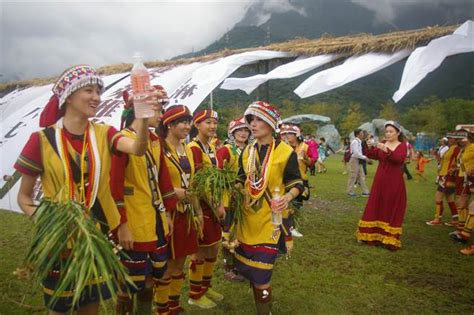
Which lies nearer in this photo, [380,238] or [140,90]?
[140,90]

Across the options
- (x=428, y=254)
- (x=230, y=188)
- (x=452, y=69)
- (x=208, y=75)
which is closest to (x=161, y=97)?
(x=230, y=188)

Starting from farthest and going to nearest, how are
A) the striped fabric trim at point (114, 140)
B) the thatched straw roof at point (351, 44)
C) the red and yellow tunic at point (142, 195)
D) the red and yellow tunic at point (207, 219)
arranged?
the thatched straw roof at point (351, 44) < the red and yellow tunic at point (207, 219) < the red and yellow tunic at point (142, 195) < the striped fabric trim at point (114, 140)

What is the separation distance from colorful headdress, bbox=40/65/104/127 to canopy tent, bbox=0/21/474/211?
7.51 feet

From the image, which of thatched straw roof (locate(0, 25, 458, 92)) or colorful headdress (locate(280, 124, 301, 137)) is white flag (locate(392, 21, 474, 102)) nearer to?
thatched straw roof (locate(0, 25, 458, 92))

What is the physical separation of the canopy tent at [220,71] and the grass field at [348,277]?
193 cm

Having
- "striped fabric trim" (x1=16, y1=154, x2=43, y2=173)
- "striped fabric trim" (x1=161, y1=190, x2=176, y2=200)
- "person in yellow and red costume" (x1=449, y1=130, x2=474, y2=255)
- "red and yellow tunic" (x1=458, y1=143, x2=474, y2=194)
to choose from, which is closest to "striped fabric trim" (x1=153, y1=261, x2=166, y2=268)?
"striped fabric trim" (x1=161, y1=190, x2=176, y2=200)

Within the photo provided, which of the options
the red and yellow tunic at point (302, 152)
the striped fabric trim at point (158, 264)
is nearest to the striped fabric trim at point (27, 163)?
the striped fabric trim at point (158, 264)

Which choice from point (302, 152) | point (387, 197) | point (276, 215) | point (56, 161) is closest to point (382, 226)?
point (387, 197)

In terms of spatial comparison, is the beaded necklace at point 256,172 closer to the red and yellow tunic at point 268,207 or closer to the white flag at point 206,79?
the red and yellow tunic at point 268,207

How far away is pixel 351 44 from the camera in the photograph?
5.52 meters

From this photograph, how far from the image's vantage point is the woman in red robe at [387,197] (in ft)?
18.5

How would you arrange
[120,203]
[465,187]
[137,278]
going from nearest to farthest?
[120,203]
[137,278]
[465,187]

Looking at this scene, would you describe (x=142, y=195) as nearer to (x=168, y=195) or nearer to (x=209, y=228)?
(x=168, y=195)

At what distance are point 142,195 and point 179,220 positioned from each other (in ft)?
1.93
